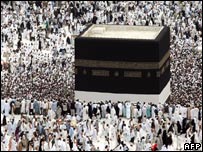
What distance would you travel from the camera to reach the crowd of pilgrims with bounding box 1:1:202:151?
31.2 meters

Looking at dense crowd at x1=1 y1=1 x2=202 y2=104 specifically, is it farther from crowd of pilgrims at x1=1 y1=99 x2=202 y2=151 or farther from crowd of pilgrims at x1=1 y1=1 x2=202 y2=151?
crowd of pilgrims at x1=1 y1=99 x2=202 y2=151

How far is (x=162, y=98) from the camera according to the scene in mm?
36188

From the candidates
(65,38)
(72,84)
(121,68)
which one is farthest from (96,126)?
(65,38)

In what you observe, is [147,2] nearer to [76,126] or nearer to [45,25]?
[45,25]

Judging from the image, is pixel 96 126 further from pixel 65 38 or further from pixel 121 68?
pixel 65 38

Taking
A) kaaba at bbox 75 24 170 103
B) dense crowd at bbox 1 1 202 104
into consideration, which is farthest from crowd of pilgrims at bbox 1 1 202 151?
kaaba at bbox 75 24 170 103

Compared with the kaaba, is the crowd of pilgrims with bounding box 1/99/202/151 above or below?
below

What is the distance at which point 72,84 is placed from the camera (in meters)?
38.5

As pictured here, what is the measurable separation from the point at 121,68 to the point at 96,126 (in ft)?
13.1

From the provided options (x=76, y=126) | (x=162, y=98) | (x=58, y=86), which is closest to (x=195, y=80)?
(x=162, y=98)

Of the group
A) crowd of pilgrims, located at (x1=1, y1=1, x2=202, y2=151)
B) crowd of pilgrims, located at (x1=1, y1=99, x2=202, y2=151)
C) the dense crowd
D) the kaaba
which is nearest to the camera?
crowd of pilgrims, located at (x1=1, y1=99, x2=202, y2=151)

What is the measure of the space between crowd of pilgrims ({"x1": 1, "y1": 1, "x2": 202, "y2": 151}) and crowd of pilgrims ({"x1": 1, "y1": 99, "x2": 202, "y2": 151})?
0.03m

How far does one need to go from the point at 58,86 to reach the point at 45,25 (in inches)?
382

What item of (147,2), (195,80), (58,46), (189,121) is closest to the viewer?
(189,121)
